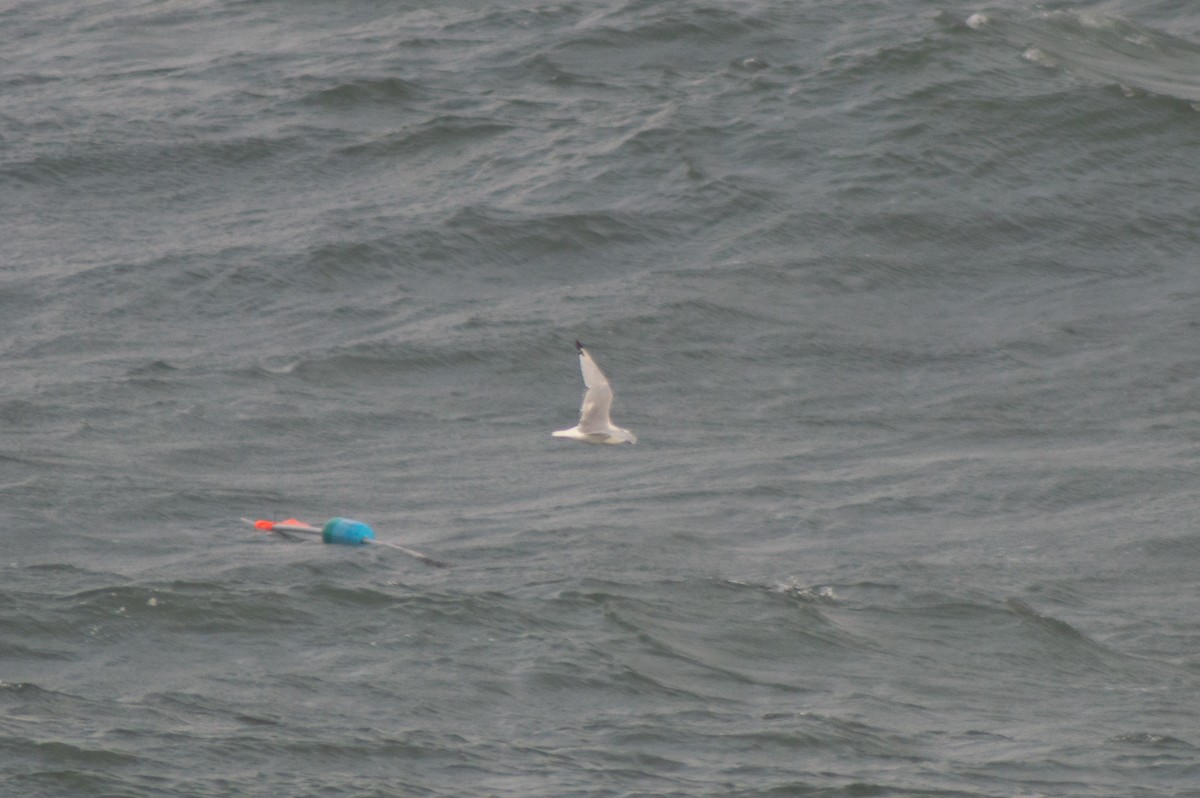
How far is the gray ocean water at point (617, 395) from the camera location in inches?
530

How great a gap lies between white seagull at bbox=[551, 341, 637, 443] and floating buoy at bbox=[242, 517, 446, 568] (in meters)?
1.36

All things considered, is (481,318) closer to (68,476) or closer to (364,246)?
(364,246)

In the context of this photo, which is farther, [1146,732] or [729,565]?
[729,565]

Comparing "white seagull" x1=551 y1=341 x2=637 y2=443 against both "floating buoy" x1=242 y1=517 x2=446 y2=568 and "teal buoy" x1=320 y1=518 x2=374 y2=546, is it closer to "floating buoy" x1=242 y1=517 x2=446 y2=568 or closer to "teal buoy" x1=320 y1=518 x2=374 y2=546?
"floating buoy" x1=242 y1=517 x2=446 y2=568

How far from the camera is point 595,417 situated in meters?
16.4

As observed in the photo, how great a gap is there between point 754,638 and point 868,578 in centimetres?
142

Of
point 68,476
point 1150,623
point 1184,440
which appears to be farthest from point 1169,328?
point 68,476

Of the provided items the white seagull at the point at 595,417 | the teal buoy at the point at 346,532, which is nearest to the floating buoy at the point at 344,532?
the teal buoy at the point at 346,532

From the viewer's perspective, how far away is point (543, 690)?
1391 centimetres

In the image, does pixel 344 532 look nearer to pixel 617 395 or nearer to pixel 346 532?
pixel 346 532

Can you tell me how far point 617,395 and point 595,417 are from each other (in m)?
3.46

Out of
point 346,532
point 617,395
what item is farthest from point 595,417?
point 617,395

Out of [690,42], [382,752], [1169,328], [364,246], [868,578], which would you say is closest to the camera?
[382,752]

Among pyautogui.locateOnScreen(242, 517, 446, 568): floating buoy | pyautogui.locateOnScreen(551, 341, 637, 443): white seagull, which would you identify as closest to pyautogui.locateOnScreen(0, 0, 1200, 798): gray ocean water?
pyautogui.locateOnScreen(242, 517, 446, 568): floating buoy
